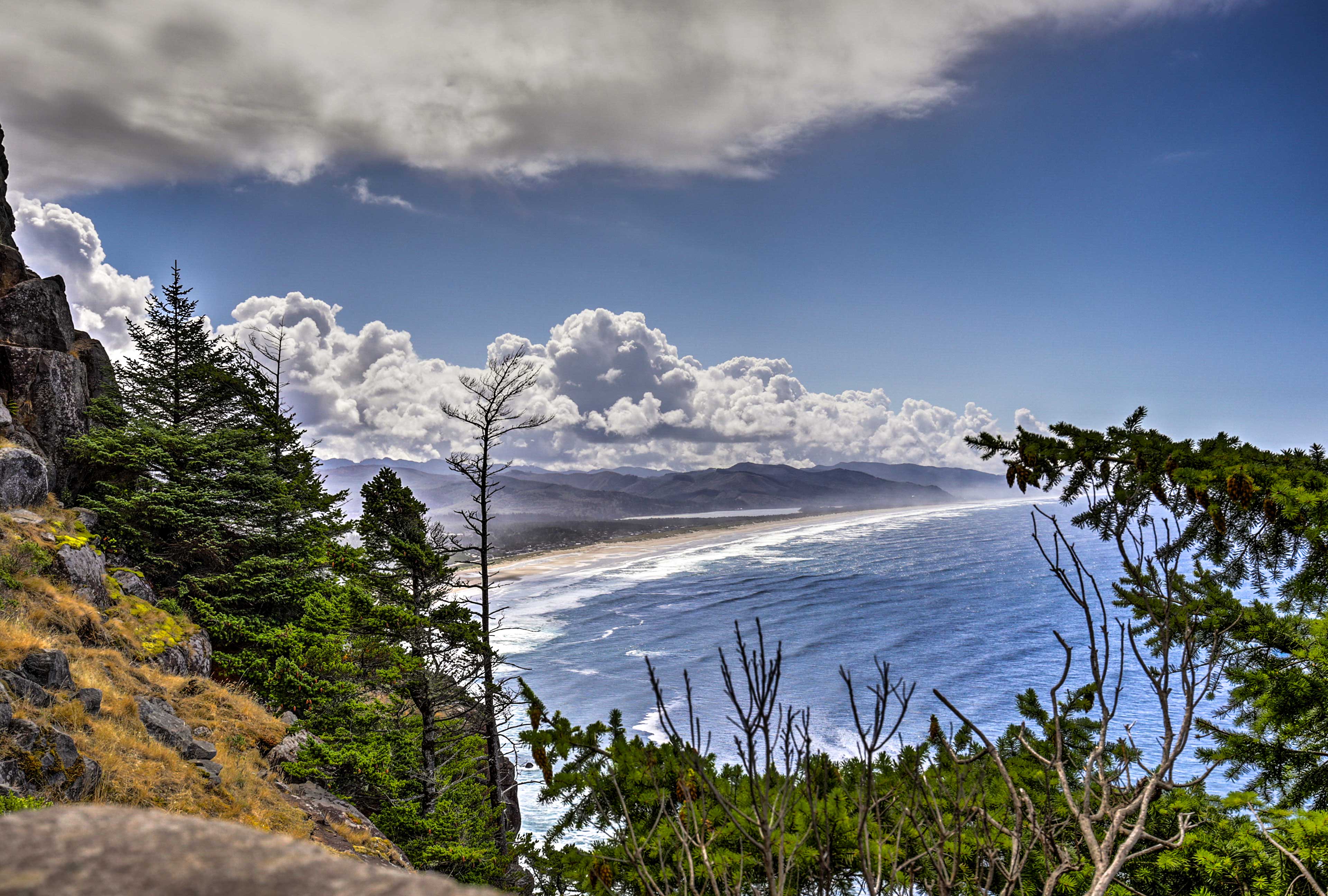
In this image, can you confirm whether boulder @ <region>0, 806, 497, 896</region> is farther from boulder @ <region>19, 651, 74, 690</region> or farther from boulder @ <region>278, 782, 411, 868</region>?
boulder @ <region>19, 651, 74, 690</region>

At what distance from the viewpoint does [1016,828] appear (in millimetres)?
2682

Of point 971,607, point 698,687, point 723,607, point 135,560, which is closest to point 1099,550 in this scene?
point 971,607

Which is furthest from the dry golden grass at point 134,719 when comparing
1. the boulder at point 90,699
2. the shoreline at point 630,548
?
the shoreline at point 630,548

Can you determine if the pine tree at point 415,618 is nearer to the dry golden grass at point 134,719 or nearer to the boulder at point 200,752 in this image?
the dry golden grass at point 134,719

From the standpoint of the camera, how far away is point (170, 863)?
1.00m

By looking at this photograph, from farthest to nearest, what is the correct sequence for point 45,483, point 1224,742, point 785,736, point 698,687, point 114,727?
point 698,687
point 45,483
point 114,727
point 1224,742
point 785,736

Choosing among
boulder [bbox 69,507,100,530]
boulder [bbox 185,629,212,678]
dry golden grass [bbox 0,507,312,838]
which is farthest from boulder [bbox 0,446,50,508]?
boulder [bbox 185,629,212,678]

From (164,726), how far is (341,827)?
329 cm

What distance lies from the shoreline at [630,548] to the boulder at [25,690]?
29.8 m

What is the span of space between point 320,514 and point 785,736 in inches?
929

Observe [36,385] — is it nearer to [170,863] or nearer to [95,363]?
[95,363]

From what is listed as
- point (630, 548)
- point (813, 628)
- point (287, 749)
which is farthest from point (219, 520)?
point (630, 548)

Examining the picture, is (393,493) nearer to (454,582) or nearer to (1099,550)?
(454,582)

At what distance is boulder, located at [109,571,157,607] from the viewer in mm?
15266
